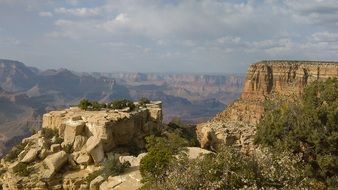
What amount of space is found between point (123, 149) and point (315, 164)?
16544mm

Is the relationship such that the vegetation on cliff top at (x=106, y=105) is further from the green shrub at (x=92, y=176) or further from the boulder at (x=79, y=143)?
the green shrub at (x=92, y=176)

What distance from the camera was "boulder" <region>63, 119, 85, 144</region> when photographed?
38562mm

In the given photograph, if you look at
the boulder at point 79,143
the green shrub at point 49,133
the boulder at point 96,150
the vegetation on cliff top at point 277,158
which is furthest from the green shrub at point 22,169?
the vegetation on cliff top at point 277,158

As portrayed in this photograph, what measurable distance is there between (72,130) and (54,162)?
3.96 meters

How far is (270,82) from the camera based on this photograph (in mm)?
118375

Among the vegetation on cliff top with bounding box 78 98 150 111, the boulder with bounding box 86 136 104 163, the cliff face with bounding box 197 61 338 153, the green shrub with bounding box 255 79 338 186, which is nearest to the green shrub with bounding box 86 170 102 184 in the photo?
the boulder with bounding box 86 136 104 163

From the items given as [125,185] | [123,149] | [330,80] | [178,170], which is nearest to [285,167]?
[178,170]

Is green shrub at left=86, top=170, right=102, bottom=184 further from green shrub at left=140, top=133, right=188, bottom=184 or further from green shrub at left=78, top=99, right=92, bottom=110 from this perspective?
green shrub at left=78, top=99, right=92, bottom=110

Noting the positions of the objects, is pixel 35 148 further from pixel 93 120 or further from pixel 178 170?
pixel 178 170

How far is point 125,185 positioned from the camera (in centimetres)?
2955

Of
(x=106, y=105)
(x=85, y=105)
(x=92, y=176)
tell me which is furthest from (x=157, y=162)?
(x=106, y=105)

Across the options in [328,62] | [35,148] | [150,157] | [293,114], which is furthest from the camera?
[328,62]

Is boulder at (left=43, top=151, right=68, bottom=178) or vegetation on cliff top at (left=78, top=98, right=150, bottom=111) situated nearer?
boulder at (left=43, top=151, right=68, bottom=178)

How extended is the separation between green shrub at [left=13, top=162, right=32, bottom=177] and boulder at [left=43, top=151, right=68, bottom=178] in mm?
1389
